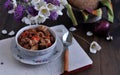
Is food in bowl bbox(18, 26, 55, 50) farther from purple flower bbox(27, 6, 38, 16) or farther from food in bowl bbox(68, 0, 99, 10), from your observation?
food in bowl bbox(68, 0, 99, 10)

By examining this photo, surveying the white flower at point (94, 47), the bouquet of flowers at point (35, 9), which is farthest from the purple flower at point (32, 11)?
the white flower at point (94, 47)

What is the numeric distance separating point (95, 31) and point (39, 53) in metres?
0.27

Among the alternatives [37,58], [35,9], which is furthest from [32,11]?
[37,58]

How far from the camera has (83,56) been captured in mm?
726

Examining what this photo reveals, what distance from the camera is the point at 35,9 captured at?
2.31 feet

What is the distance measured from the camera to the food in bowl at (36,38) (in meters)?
0.67

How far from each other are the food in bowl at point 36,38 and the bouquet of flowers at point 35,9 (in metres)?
0.03

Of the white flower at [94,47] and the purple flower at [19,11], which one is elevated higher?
the purple flower at [19,11]

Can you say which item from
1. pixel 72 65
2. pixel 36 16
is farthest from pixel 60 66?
pixel 36 16

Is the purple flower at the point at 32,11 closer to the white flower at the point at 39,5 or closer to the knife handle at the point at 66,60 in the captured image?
the white flower at the point at 39,5

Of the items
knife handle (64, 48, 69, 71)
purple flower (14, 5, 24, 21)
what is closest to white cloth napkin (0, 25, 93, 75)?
knife handle (64, 48, 69, 71)

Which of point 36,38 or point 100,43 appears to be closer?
point 36,38

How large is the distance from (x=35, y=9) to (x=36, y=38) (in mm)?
99

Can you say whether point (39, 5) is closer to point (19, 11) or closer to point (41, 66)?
point (19, 11)
